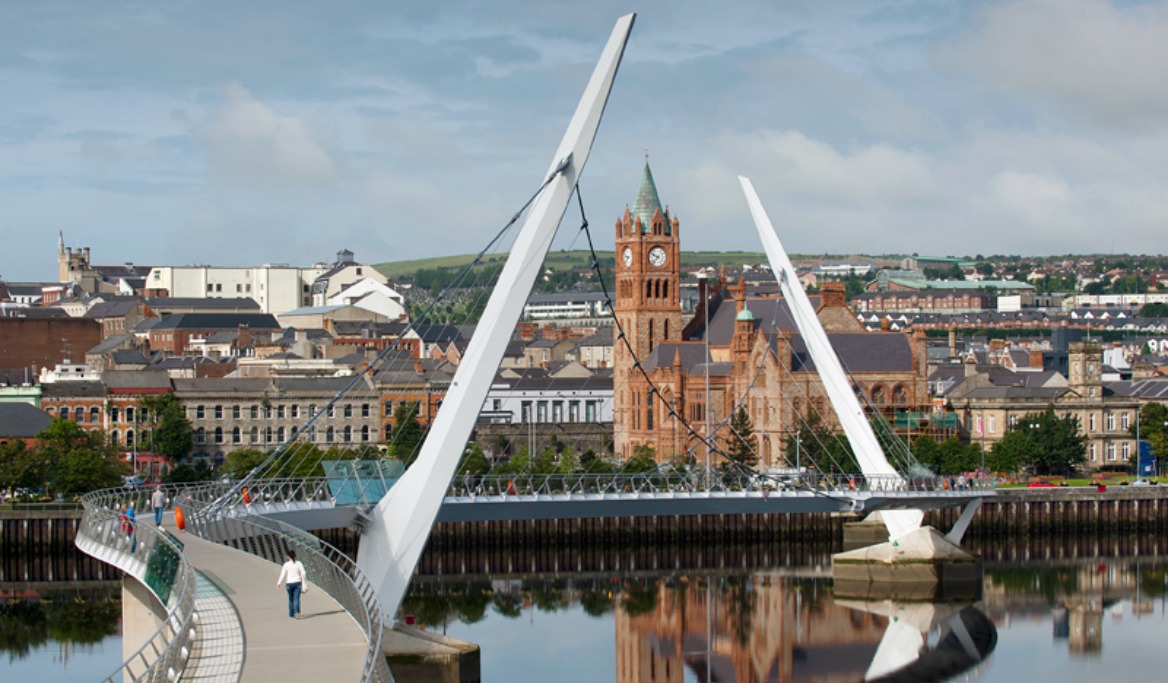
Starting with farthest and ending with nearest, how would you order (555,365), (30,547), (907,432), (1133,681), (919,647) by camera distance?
(555,365)
(907,432)
(30,547)
(919,647)
(1133,681)

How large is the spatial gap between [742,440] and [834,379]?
2684 centimetres

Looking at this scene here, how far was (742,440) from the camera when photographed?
265 feet

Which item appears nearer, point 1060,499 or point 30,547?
point 30,547

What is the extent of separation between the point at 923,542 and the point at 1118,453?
39.5m

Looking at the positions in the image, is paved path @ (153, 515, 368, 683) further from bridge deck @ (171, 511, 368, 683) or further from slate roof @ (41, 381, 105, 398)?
slate roof @ (41, 381, 105, 398)

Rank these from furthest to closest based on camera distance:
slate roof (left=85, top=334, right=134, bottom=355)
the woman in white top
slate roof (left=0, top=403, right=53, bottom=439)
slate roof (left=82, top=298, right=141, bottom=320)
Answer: slate roof (left=82, top=298, right=141, bottom=320), slate roof (left=85, top=334, right=134, bottom=355), slate roof (left=0, top=403, right=53, bottom=439), the woman in white top

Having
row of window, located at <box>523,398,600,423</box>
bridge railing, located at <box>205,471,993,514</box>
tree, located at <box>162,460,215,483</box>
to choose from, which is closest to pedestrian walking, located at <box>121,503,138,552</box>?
bridge railing, located at <box>205,471,993,514</box>

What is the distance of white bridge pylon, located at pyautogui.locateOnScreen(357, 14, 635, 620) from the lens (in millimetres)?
35188

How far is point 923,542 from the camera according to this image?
54500 mm

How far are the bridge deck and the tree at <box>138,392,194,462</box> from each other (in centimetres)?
6700

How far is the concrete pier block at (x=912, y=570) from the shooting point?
53406 mm

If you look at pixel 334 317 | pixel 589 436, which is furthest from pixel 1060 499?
pixel 334 317

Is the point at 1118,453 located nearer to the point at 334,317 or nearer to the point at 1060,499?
the point at 1060,499

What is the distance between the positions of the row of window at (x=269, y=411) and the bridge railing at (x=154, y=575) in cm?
5508
